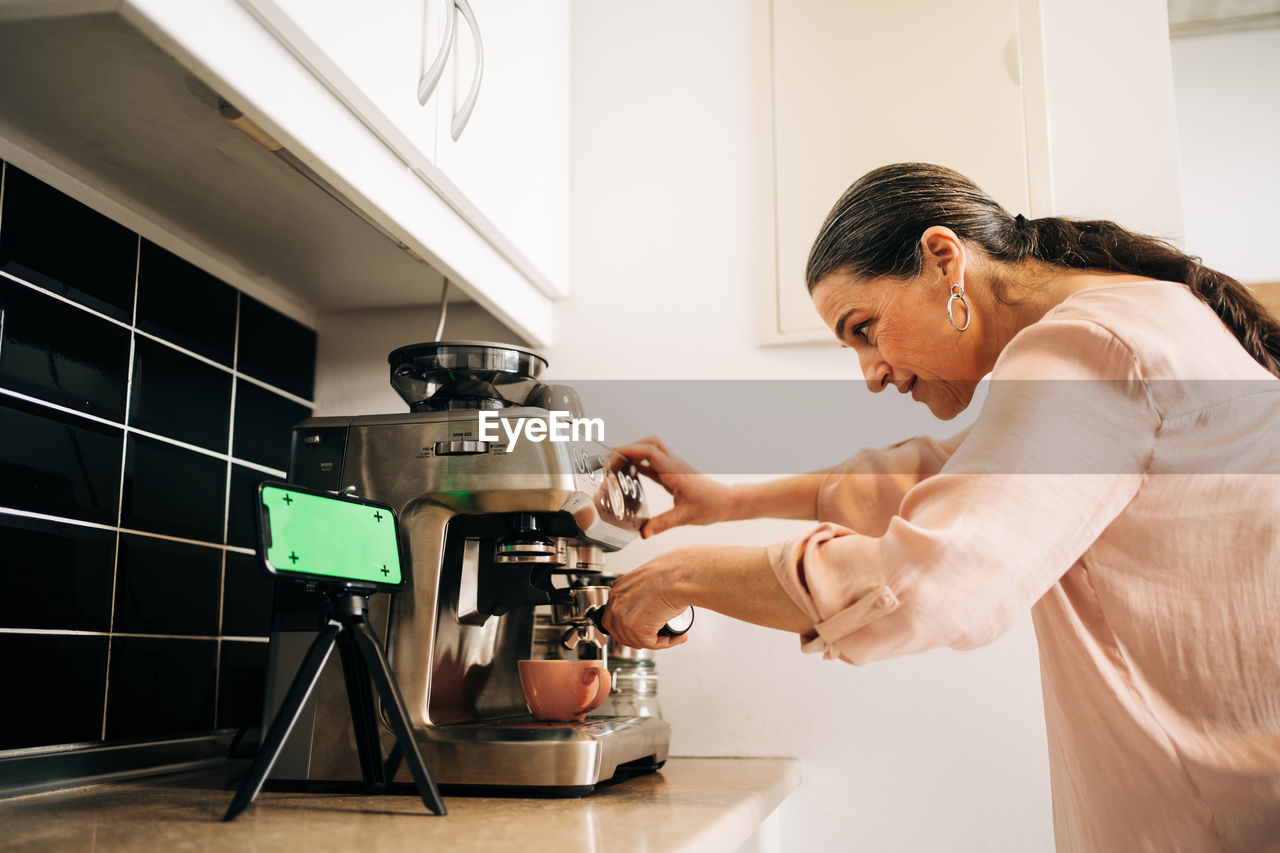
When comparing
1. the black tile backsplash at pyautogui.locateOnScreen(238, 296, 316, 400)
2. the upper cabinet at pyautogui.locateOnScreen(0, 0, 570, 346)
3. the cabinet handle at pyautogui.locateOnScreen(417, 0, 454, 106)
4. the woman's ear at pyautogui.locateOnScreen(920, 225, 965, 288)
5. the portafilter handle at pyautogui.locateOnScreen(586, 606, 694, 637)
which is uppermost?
the cabinet handle at pyautogui.locateOnScreen(417, 0, 454, 106)

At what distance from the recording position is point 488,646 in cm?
113

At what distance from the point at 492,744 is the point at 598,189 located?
40.9 inches

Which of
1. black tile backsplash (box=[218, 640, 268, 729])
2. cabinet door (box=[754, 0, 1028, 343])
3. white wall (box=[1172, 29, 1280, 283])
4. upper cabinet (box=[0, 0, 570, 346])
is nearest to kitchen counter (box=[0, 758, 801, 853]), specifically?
black tile backsplash (box=[218, 640, 268, 729])

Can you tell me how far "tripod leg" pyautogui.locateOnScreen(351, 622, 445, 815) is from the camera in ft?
2.70

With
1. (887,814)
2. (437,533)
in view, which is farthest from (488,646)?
(887,814)

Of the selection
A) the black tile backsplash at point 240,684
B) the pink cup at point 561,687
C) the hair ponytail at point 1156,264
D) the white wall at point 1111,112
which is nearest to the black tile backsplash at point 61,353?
the black tile backsplash at point 240,684

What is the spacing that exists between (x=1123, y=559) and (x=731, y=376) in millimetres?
830

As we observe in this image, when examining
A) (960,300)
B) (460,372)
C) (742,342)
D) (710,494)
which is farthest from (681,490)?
(960,300)

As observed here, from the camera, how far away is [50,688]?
1.06 m

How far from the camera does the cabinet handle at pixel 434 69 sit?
1.06 metres

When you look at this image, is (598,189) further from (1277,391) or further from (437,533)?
(1277,391)

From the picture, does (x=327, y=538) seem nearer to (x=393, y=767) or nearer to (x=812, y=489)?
(x=393, y=767)

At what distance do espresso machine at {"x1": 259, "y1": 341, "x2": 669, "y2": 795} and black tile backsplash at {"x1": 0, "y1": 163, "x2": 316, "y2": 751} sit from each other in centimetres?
25

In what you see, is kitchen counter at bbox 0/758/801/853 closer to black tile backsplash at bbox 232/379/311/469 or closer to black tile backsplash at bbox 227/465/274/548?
black tile backsplash at bbox 227/465/274/548
